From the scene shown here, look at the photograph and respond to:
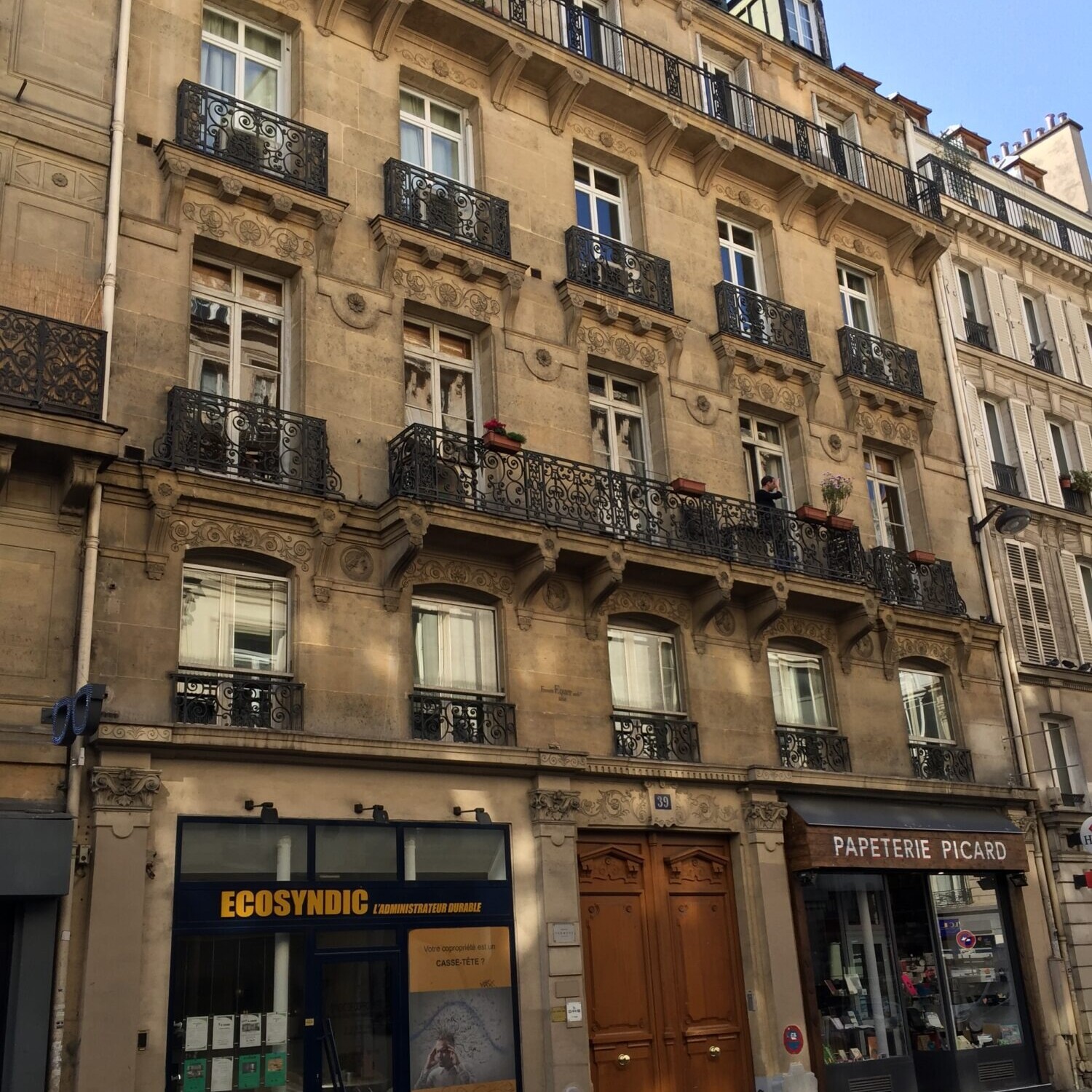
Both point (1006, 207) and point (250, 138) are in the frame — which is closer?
point (250, 138)

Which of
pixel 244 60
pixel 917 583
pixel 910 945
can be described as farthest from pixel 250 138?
pixel 910 945

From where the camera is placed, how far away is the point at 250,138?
1502 cm

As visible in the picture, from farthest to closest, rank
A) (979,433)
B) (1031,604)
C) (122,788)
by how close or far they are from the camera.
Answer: (979,433)
(1031,604)
(122,788)

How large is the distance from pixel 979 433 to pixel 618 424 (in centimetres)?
827

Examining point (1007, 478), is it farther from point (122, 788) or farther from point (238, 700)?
point (122, 788)

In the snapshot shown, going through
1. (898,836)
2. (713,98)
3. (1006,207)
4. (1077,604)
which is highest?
(1006,207)

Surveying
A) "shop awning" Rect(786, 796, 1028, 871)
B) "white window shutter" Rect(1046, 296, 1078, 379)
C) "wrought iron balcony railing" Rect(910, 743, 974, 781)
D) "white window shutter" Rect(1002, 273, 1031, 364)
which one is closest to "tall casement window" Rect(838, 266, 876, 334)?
"white window shutter" Rect(1002, 273, 1031, 364)

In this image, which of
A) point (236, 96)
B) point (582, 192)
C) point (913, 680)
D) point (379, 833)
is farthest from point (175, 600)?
point (913, 680)

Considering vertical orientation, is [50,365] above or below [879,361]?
below

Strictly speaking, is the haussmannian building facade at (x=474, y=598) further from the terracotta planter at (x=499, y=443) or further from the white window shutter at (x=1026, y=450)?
the white window shutter at (x=1026, y=450)

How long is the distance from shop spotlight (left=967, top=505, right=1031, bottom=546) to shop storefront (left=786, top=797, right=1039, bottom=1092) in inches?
186

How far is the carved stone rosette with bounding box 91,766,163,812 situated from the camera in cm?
1145

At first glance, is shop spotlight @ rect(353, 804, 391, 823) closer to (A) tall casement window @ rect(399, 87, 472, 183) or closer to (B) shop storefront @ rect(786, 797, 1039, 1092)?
(B) shop storefront @ rect(786, 797, 1039, 1092)

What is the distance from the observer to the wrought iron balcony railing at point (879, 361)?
2062 centimetres
